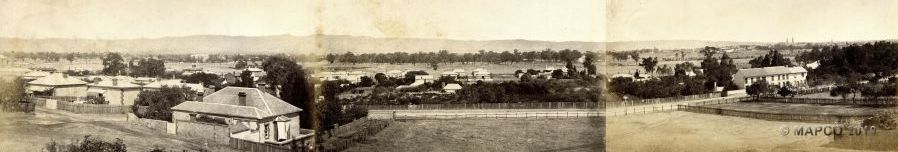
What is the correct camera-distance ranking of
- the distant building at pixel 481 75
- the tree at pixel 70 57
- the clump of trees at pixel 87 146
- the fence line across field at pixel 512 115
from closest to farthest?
1. the tree at pixel 70 57
2. the clump of trees at pixel 87 146
3. the distant building at pixel 481 75
4. the fence line across field at pixel 512 115

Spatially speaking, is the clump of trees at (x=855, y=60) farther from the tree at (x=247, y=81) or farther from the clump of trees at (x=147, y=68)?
the clump of trees at (x=147, y=68)

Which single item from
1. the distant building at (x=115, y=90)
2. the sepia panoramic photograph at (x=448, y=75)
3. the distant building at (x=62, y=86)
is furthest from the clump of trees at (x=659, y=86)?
the distant building at (x=62, y=86)

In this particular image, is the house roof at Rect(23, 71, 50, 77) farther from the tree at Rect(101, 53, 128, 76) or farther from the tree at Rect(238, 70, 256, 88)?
the tree at Rect(238, 70, 256, 88)

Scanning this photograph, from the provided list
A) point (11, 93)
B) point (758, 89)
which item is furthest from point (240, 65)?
point (758, 89)

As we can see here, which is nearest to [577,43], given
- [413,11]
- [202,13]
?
[413,11]

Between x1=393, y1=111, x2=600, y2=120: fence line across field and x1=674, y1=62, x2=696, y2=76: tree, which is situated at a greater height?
x1=674, y1=62, x2=696, y2=76: tree

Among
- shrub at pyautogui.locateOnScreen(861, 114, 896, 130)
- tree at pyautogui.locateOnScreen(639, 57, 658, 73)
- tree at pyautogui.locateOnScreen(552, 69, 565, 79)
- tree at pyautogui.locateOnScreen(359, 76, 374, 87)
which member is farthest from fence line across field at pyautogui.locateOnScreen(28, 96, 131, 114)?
shrub at pyautogui.locateOnScreen(861, 114, 896, 130)
